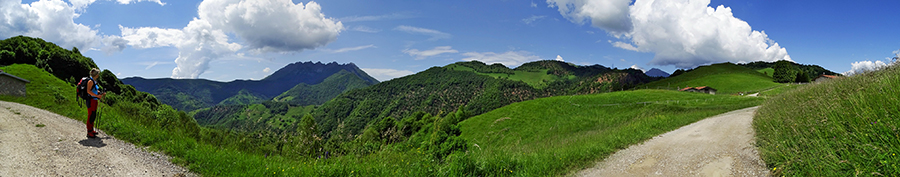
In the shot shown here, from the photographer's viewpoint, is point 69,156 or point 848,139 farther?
point 69,156

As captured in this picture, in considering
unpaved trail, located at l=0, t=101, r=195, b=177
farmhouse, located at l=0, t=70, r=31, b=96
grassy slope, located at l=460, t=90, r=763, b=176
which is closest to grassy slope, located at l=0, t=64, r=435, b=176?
unpaved trail, located at l=0, t=101, r=195, b=177

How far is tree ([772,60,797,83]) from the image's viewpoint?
10464 centimetres

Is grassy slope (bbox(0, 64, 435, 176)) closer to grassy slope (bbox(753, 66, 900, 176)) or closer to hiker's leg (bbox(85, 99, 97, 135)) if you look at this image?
hiker's leg (bbox(85, 99, 97, 135))

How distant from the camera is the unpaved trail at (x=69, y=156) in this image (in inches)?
220

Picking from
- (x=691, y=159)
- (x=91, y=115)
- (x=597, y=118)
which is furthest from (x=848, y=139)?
(x=597, y=118)

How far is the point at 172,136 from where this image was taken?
8.05 m

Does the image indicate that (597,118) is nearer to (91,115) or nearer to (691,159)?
(691,159)

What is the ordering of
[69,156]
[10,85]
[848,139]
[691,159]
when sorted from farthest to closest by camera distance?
[10,85], [691,159], [69,156], [848,139]

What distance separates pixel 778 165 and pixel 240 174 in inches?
381

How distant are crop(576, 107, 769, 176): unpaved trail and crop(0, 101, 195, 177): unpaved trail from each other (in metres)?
9.19

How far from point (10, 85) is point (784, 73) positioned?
6562 inches

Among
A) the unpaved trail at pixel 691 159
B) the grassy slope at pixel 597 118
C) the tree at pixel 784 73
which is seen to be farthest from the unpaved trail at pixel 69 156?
the tree at pixel 784 73

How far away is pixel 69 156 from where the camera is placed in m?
6.29

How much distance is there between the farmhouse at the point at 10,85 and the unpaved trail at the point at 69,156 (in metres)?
20.3
